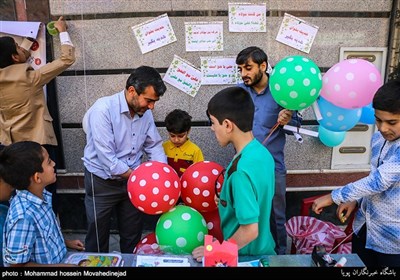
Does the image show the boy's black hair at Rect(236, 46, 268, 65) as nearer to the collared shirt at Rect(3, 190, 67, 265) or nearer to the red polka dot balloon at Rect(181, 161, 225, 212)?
the red polka dot balloon at Rect(181, 161, 225, 212)

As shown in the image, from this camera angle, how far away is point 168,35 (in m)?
3.97

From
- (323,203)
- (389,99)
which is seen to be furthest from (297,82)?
(323,203)

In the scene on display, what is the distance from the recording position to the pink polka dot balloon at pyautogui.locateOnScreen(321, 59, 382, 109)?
2.53 m

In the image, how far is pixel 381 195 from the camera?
2182 mm

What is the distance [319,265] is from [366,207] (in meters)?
0.67

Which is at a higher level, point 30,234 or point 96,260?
point 30,234

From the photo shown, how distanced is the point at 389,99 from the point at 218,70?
7.44 feet

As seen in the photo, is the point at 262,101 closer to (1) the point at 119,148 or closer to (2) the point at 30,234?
(1) the point at 119,148

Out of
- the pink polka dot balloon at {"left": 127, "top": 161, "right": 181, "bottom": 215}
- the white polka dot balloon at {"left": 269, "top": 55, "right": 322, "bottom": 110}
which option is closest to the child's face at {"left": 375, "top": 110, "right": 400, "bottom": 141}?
the white polka dot balloon at {"left": 269, "top": 55, "right": 322, "bottom": 110}

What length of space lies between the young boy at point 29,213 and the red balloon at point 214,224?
0.93 meters

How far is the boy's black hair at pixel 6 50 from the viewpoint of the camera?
11.2ft

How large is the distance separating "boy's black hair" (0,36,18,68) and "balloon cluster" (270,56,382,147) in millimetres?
2321
